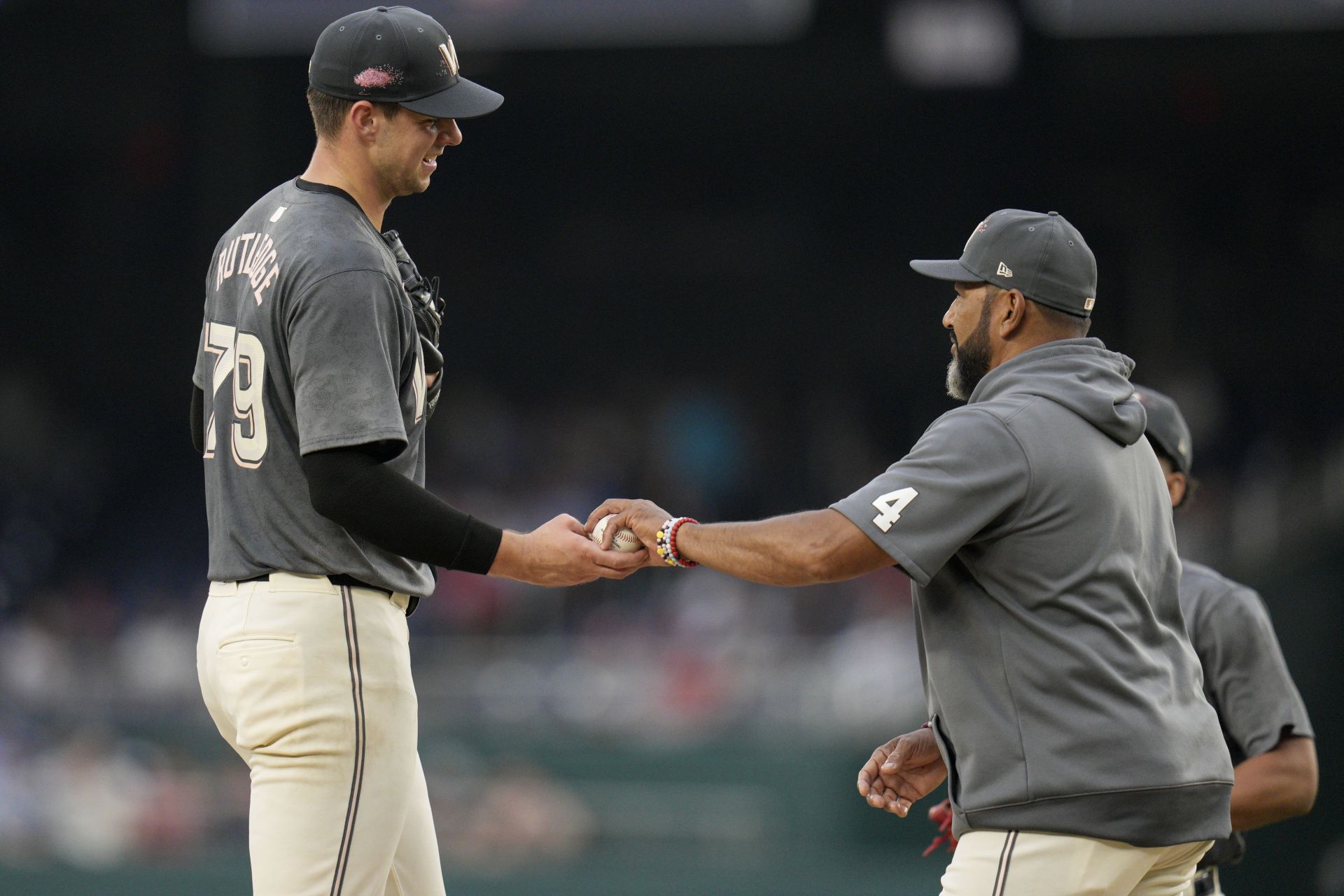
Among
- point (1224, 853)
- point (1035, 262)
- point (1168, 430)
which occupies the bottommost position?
point (1224, 853)

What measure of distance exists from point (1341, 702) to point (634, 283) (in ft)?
36.6

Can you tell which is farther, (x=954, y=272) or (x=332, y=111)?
(x=954, y=272)

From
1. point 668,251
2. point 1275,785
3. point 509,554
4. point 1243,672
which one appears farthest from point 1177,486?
point 668,251

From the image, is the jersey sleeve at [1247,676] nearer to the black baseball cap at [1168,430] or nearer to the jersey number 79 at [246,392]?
the black baseball cap at [1168,430]

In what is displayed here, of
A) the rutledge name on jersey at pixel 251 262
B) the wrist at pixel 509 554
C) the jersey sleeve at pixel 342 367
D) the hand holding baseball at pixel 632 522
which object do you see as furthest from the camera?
the hand holding baseball at pixel 632 522

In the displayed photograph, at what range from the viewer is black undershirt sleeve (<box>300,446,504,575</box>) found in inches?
117

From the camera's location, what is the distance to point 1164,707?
308cm

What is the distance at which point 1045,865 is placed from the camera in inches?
119

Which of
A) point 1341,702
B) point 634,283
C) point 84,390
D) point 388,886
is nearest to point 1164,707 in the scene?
point 388,886

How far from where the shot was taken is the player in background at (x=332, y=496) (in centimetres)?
297

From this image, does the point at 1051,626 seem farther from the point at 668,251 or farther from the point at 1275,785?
the point at 668,251

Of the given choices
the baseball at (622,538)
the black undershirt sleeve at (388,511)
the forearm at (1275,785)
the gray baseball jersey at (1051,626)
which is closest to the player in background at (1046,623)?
the gray baseball jersey at (1051,626)

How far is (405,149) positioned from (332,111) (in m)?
0.16

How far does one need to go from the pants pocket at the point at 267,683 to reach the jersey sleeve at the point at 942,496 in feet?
3.53
